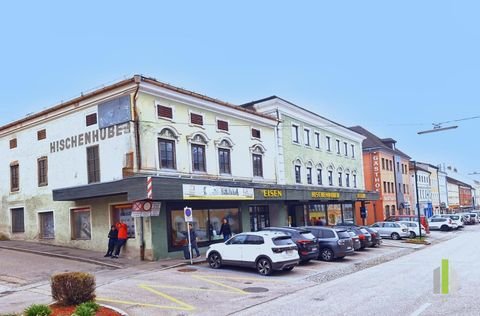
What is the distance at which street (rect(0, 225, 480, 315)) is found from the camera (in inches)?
433

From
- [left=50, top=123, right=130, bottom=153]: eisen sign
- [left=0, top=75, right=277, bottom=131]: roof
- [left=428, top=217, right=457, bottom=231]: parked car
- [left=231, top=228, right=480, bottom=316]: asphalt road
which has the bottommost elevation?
[left=428, top=217, right=457, bottom=231]: parked car

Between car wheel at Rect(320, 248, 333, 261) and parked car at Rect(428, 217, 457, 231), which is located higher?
car wheel at Rect(320, 248, 333, 261)

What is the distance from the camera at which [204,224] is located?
2375 centimetres

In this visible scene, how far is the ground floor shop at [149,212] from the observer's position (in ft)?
64.3

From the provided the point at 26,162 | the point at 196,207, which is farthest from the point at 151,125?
the point at 26,162

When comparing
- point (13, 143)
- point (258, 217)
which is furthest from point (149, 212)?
point (13, 143)

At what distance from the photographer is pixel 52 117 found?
24453 millimetres

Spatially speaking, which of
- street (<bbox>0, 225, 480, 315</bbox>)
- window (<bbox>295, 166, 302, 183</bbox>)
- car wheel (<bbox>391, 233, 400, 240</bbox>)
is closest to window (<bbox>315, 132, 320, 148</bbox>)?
window (<bbox>295, 166, 302, 183</bbox>)

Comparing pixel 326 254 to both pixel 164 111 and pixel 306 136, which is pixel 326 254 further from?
pixel 306 136

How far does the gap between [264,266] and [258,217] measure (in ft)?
38.6

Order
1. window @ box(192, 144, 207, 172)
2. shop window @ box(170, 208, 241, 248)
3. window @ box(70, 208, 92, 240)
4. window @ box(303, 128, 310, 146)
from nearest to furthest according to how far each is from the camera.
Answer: shop window @ box(170, 208, 241, 248), window @ box(70, 208, 92, 240), window @ box(192, 144, 207, 172), window @ box(303, 128, 310, 146)

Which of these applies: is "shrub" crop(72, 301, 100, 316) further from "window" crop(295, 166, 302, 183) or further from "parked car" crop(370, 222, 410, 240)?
"parked car" crop(370, 222, 410, 240)

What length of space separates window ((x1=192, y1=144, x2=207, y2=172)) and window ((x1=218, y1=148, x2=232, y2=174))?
146 cm

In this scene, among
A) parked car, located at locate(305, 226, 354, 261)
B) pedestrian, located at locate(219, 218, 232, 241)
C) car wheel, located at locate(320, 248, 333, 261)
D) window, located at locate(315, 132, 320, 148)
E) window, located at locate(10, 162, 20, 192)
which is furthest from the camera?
window, located at locate(315, 132, 320, 148)
